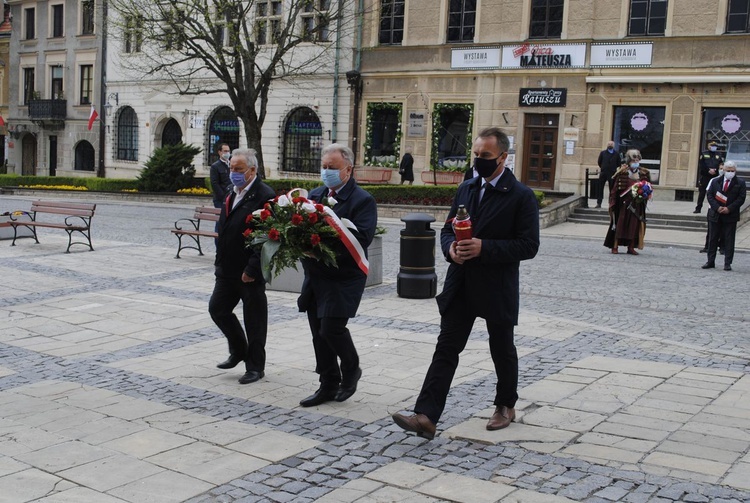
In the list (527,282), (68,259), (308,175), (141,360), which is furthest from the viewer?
(308,175)

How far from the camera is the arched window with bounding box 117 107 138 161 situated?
43250 mm

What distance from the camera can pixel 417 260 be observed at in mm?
11539

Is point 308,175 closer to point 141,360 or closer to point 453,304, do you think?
point 141,360

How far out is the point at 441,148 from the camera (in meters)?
32.6

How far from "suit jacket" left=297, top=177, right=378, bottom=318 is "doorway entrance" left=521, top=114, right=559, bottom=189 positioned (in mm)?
24214

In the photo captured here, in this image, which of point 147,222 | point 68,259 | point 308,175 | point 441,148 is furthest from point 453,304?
point 308,175

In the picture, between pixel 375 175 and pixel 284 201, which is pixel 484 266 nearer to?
pixel 284 201

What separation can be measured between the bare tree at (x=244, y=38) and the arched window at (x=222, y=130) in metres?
1.28

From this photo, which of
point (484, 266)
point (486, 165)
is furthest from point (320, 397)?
point (486, 165)

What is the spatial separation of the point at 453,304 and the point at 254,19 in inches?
1280

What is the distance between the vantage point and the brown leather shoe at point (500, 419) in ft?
19.8

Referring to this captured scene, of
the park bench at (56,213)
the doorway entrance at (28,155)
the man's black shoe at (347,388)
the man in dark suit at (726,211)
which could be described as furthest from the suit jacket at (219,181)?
the doorway entrance at (28,155)

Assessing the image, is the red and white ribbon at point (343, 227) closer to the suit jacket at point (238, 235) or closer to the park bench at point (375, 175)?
the suit jacket at point (238, 235)

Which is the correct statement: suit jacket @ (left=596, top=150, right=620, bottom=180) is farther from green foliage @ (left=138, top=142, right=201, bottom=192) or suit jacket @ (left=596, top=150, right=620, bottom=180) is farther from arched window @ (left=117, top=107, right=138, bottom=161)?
arched window @ (left=117, top=107, right=138, bottom=161)
